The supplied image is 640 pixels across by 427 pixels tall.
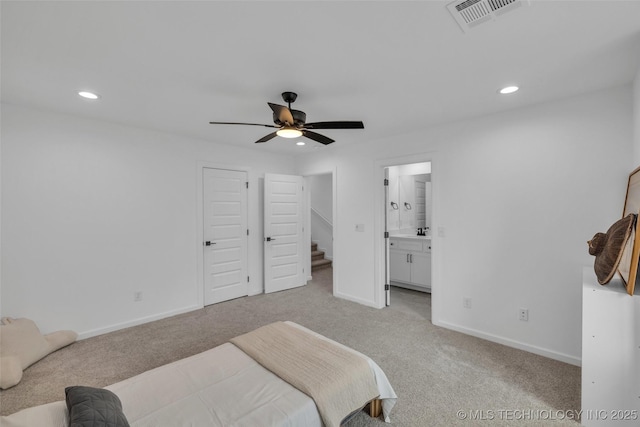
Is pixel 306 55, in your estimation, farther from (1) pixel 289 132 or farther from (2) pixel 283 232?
(2) pixel 283 232

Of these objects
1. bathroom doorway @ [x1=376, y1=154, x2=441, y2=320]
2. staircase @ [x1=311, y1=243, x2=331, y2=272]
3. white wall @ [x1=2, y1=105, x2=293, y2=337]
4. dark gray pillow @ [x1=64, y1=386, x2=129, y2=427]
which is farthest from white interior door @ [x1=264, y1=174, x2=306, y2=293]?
dark gray pillow @ [x1=64, y1=386, x2=129, y2=427]

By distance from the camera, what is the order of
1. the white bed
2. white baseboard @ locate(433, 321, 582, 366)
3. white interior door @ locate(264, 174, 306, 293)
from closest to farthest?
the white bed
white baseboard @ locate(433, 321, 582, 366)
white interior door @ locate(264, 174, 306, 293)

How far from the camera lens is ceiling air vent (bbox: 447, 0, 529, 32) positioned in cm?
146

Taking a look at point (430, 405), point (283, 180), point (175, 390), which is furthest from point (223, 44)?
point (283, 180)

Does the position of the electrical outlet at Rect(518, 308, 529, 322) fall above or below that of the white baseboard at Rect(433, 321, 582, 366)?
above

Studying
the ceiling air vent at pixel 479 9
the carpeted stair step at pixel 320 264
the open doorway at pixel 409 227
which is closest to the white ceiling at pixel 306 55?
the ceiling air vent at pixel 479 9

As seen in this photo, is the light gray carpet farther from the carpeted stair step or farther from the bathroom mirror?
the carpeted stair step

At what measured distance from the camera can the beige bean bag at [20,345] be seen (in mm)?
2350

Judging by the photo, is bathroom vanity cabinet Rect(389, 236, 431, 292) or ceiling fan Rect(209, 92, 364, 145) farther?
bathroom vanity cabinet Rect(389, 236, 431, 292)

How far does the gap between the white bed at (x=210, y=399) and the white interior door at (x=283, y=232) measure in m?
3.03

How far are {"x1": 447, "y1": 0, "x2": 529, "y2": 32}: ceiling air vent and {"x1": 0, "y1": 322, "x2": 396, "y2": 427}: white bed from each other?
216 cm

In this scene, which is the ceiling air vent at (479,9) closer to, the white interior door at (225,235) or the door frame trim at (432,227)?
the door frame trim at (432,227)

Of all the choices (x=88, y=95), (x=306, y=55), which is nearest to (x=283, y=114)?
(x=306, y=55)

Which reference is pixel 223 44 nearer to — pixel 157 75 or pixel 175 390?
pixel 157 75
